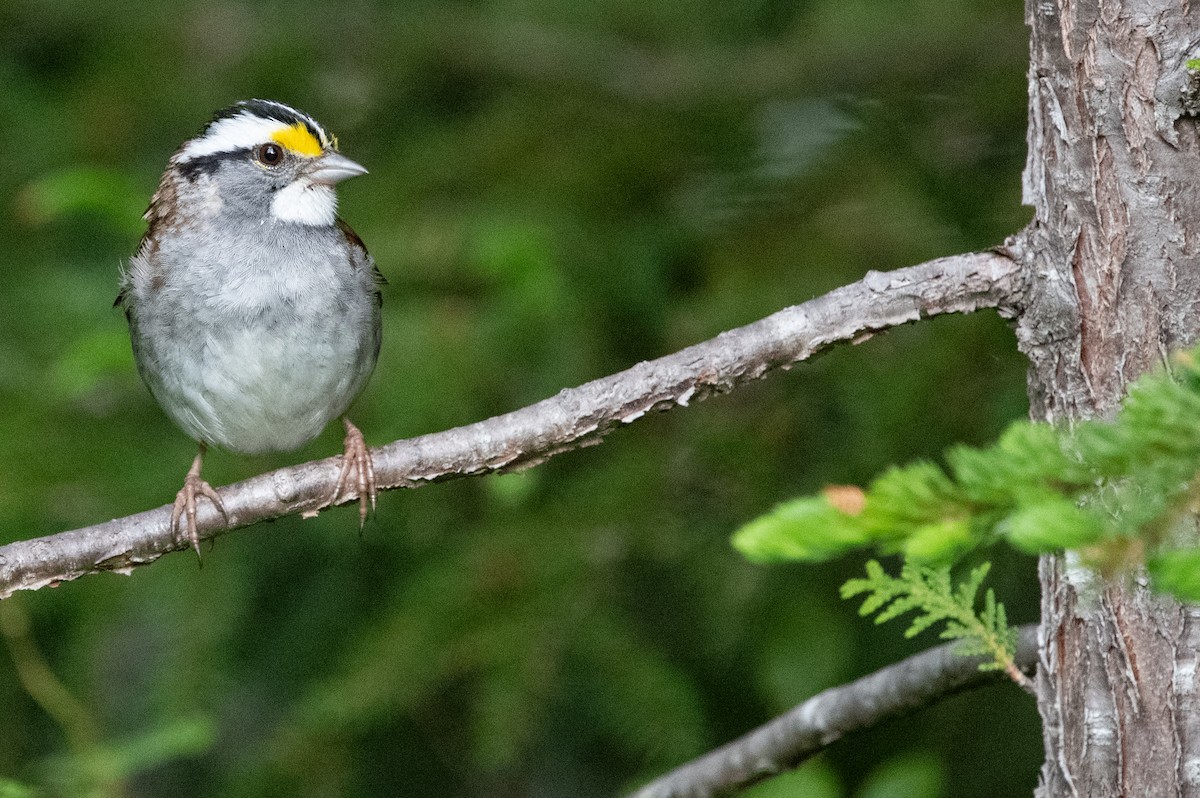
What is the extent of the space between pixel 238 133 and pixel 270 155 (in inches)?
3.4

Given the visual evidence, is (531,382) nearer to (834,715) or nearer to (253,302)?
(253,302)

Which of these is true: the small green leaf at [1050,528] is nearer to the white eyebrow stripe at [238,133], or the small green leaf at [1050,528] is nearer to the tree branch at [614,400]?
the tree branch at [614,400]

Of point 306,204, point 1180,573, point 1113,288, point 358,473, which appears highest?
point 306,204

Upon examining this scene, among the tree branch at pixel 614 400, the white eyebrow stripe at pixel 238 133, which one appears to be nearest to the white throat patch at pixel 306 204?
the white eyebrow stripe at pixel 238 133

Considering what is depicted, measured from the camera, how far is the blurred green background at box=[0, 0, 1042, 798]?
8.79 feet

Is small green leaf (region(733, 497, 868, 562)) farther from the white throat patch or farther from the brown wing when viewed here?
the white throat patch

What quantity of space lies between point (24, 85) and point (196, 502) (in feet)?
7.26

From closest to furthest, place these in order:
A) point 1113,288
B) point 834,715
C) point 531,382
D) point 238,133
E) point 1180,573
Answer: point 1180,573
point 1113,288
point 834,715
point 531,382
point 238,133

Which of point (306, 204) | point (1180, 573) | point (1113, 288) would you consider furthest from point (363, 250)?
point (1180, 573)

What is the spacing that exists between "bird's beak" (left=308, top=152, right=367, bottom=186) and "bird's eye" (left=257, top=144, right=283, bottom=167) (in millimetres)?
90

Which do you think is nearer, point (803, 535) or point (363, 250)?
point (803, 535)

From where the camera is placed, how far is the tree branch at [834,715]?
6.36ft

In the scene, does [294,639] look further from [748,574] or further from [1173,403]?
[1173,403]

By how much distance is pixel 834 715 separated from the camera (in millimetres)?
2041
